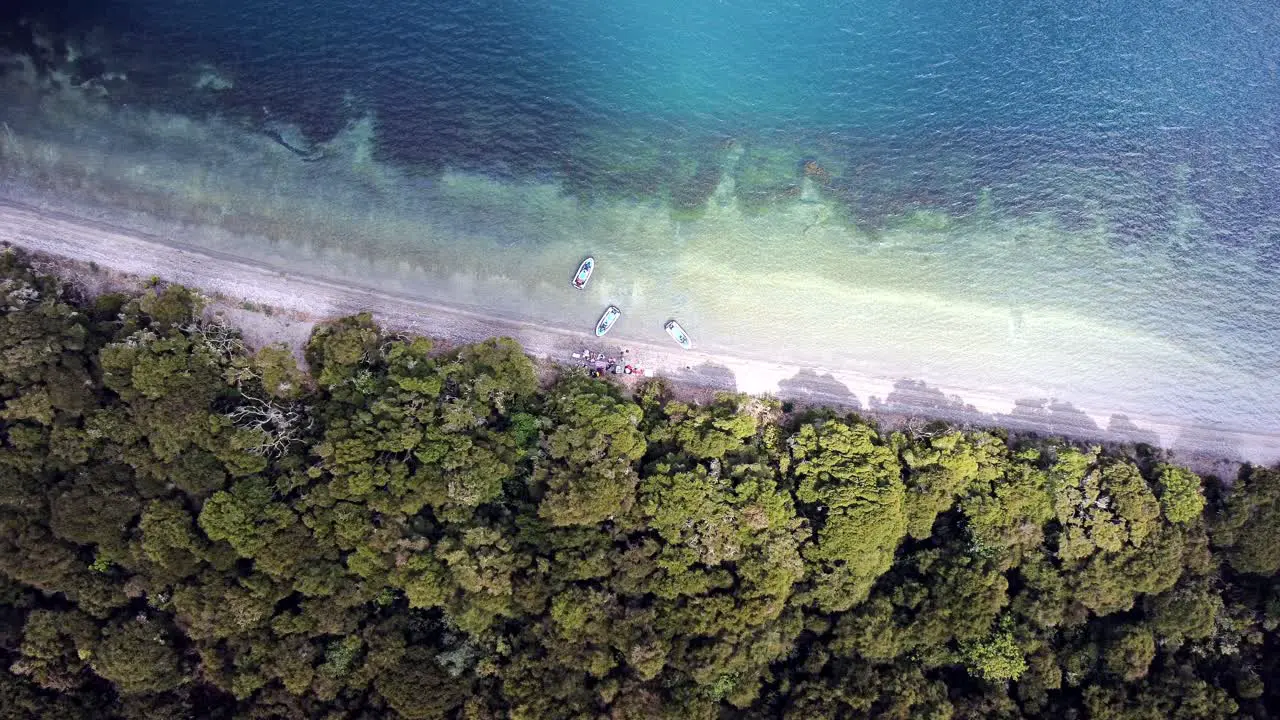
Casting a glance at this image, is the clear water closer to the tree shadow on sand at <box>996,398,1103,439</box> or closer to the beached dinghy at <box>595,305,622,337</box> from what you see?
the beached dinghy at <box>595,305,622,337</box>

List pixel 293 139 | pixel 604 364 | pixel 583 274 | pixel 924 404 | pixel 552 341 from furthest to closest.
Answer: pixel 293 139 < pixel 583 274 < pixel 924 404 < pixel 552 341 < pixel 604 364

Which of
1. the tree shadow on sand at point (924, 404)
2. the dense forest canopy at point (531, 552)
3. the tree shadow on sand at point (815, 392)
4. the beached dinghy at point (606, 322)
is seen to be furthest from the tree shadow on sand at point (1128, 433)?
the beached dinghy at point (606, 322)

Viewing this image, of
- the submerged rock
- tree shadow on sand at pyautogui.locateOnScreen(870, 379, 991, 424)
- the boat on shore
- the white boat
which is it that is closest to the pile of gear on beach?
the white boat

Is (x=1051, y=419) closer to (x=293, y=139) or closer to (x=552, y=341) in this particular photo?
(x=552, y=341)

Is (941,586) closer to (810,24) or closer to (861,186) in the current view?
(861,186)

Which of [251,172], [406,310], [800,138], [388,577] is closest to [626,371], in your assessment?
[406,310]

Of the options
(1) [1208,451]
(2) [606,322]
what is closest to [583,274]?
(2) [606,322]

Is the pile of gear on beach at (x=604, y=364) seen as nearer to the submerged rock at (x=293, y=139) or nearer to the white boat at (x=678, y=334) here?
the white boat at (x=678, y=334)
